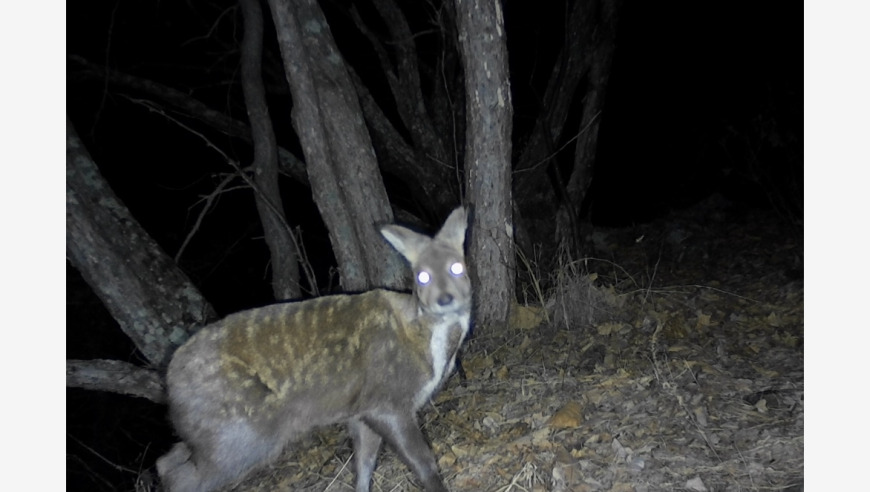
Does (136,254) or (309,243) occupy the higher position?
(136,254)

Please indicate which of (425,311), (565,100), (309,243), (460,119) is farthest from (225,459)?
(309,243)

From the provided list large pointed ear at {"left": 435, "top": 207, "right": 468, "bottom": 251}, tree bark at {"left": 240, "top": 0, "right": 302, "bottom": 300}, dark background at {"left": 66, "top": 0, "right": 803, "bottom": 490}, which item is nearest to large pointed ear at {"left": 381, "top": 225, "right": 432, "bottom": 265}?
large pointed ear at {"left": 435, "top": 207, "right": 468, "bottom": 251}

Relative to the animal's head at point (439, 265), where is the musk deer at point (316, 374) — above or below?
below

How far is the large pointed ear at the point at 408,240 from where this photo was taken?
19.1 ft

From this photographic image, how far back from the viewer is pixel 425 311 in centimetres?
556

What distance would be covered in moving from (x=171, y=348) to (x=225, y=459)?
1.99 m

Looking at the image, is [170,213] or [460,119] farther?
[170,213]

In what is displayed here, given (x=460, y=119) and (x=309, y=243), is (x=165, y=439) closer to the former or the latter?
(x=309, y=243)

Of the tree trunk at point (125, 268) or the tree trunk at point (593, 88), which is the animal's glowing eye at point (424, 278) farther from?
the tree trunk at point (593, 88)

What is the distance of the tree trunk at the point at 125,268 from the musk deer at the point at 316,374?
1.65 m

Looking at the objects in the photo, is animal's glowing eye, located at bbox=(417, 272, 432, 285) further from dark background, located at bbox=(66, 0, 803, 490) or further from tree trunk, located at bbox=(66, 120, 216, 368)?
dark background, located at bbox=(66, 0, 803, 490)

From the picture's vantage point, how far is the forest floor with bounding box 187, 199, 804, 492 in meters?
5.19

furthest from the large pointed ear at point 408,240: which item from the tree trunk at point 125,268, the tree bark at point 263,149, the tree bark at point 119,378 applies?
the tree bark at point 263,149

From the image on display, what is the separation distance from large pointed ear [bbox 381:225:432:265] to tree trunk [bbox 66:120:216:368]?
2.38m
